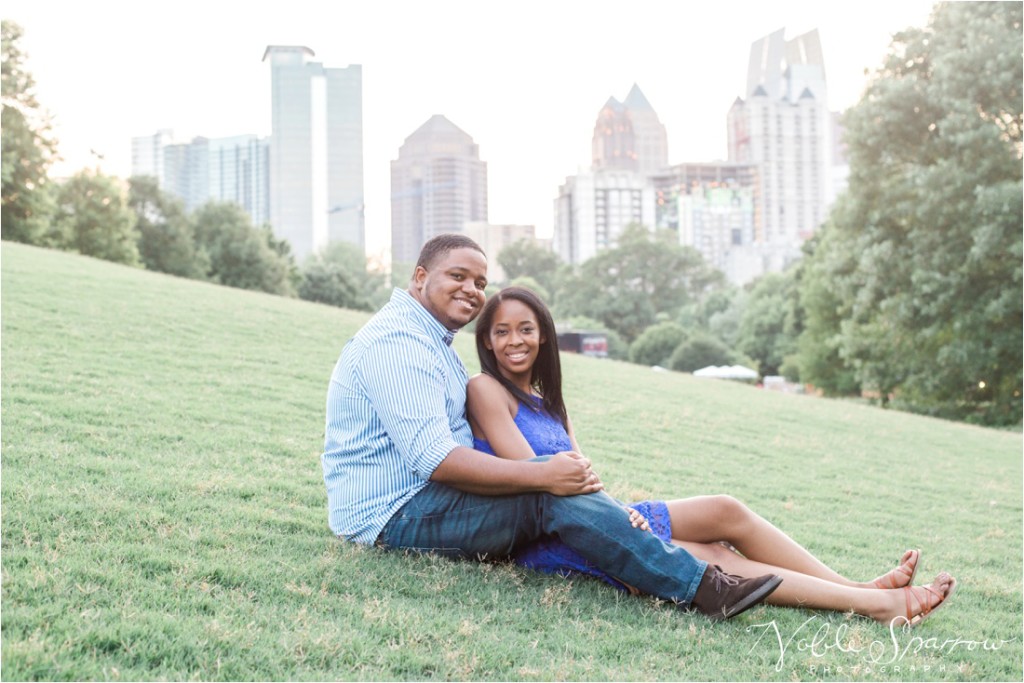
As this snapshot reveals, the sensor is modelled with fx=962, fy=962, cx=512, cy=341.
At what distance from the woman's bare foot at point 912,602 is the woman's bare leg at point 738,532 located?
0.58 feet

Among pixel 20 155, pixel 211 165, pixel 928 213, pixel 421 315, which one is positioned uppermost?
pixel 211 165

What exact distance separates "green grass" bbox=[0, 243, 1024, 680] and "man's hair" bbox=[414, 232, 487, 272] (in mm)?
1576

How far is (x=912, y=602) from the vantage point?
509 cm

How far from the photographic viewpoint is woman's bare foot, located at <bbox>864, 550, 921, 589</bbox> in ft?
16.9

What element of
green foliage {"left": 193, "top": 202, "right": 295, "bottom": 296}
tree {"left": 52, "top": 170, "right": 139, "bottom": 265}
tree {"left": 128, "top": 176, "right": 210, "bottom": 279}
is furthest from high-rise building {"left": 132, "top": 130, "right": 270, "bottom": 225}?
tree {"left": 52, "top": 170, "right": 139, "bottom": 265}

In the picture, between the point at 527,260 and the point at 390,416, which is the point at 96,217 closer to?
the point at 390,416

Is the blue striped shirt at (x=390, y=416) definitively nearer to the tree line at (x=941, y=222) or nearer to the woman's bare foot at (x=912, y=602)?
the woman's bare foot at (x=912, y=602)

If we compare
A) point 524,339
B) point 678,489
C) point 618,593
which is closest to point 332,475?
point 524,339

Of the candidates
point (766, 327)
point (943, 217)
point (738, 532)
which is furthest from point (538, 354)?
point (766, 327)

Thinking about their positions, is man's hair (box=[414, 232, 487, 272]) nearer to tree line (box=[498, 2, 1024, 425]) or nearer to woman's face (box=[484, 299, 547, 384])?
woman's face (box=[484, 299, 547, 384])

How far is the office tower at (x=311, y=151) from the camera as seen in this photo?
19125 cm

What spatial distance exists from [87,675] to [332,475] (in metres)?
2.04

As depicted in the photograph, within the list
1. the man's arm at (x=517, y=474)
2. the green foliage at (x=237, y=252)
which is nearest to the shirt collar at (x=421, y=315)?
the man's arm at (x=517, y=474)

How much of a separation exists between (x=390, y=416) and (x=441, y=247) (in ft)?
3.30
